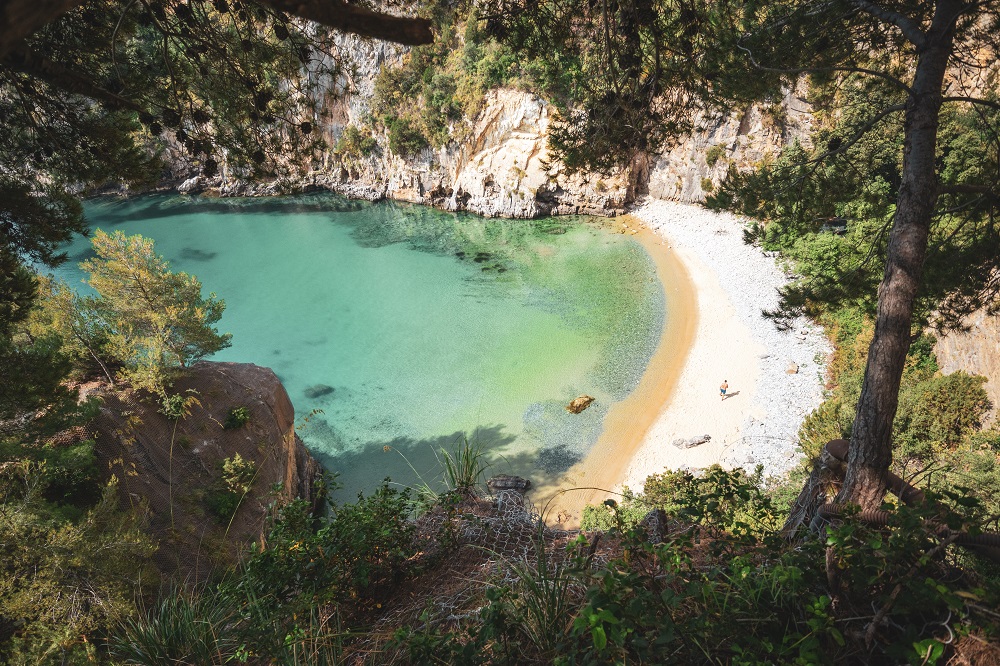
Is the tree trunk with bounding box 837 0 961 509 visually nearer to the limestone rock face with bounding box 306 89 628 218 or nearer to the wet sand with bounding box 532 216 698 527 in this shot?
the wet sand with bounding box 532 216 698 527

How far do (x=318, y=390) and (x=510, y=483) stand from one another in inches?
372

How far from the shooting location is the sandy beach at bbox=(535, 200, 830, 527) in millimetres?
12750

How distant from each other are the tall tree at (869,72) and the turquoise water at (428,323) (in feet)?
31.0

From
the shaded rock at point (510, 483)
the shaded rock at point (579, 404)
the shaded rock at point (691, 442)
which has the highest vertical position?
the shaded rock at point (691, 442)

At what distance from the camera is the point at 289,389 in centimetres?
1786

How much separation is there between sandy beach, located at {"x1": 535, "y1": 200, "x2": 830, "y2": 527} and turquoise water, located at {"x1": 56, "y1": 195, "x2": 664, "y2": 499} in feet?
2.39

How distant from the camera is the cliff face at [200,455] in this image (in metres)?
9.35

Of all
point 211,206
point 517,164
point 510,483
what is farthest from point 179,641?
point 211,206

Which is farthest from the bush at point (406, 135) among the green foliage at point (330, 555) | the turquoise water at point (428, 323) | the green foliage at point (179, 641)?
the green foliage at point (179, 641)

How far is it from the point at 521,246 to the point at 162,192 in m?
34.3

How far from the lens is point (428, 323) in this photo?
21.7 m

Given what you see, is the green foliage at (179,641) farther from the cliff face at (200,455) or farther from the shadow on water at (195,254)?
the shadow on water at (195,254)

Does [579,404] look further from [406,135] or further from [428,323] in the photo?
[406,135]

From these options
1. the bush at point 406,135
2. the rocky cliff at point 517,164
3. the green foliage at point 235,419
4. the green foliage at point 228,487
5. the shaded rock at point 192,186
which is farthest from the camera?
Result: the shaded rock at point 192,186
